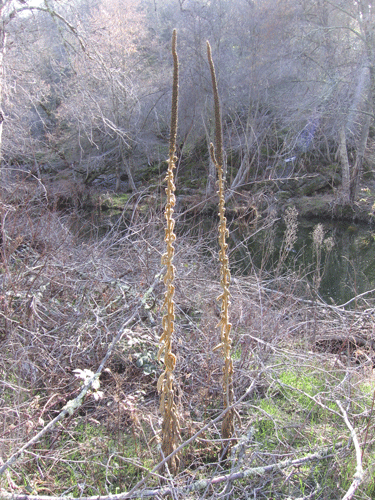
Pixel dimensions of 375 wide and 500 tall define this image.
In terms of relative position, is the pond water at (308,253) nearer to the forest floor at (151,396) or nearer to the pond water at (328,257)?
the pond water at (328,257)

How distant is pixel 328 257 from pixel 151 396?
828 cm

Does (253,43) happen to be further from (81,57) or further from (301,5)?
(81,57)

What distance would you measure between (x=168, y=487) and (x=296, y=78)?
61.0 ft

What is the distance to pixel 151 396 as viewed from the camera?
10.8ft

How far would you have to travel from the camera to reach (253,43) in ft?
58.7

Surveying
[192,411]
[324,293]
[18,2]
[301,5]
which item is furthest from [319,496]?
[301,5]

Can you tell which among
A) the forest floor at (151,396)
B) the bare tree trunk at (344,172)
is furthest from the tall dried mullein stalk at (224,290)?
the bare tree trunk at (344,172)

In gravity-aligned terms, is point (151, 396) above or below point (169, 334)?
below

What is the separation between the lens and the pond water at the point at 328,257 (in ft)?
23.8

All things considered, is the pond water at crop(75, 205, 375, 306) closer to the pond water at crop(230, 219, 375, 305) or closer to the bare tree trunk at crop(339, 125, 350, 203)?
the pond water at crop(230, 219, 375, 305)

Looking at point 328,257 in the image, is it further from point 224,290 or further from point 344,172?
point 344,172

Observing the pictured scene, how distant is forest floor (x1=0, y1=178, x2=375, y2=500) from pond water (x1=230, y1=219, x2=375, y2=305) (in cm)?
159

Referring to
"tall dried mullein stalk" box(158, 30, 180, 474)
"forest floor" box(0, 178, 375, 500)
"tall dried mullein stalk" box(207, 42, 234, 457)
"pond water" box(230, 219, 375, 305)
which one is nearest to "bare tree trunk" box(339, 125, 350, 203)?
"pond water" box(230, 219, 375, 305)

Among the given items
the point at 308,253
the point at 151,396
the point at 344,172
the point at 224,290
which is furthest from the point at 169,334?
the point at 344,172
